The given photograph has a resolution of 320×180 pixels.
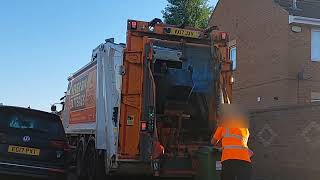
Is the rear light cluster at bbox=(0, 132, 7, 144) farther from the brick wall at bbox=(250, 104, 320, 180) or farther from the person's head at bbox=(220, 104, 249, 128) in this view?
the brick wall at bbox=(250, 104, 320, 180)

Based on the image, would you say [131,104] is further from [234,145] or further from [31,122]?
[234,145]

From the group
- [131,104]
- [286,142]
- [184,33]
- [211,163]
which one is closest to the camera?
[211,163]

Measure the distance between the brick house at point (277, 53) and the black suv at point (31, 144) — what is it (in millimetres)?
9695

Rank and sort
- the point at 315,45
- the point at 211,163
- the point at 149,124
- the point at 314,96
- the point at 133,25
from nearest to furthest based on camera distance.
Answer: the point at 211,163 → the point at 149,124 → the point at 133,25 → the point at 314,96 → the point at 315,45

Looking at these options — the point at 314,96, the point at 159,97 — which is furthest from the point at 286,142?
the point at 314,96

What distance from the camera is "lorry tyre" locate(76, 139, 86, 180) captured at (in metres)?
12.2

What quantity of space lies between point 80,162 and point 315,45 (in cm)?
1173

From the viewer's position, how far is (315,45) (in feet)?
68.3

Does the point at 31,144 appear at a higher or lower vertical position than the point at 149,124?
lower

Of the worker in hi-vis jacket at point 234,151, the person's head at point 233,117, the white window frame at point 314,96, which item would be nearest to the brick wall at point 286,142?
the person's head at point 233,117

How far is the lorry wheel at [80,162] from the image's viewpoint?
12.3m

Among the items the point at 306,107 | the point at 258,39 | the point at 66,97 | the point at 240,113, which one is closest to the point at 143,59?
the point at 240,113

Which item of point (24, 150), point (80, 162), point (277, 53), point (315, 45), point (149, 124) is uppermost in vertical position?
point (315, 45)

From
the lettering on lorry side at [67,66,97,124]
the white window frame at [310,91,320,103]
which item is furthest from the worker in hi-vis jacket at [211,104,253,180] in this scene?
the white window frame at [310,91,320,103]
